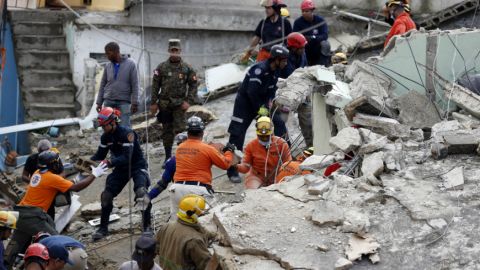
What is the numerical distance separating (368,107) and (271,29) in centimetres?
462

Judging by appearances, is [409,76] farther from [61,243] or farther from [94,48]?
[94,48]

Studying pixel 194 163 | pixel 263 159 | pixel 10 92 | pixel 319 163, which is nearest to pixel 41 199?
pixel 194 163

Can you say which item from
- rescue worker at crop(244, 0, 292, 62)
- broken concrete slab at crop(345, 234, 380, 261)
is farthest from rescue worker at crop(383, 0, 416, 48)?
broken concrete slab at crop(345, 234, 380, 261)

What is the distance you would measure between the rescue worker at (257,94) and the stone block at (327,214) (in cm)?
398

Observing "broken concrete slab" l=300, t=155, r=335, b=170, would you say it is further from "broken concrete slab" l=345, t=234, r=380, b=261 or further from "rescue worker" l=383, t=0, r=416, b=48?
"rescue worker" l=383, t=0, r=416, b=48

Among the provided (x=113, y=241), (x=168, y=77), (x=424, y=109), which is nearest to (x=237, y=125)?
(x=168, y=77)

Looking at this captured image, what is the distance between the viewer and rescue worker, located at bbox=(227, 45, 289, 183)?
11.2 metres

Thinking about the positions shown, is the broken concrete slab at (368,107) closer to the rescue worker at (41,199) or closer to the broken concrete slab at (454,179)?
the broken concrete slab at (454,179)

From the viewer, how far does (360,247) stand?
6723 mm

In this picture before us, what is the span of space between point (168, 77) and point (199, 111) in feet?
8.03

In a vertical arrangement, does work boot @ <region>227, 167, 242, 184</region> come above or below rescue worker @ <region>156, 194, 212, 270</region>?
below

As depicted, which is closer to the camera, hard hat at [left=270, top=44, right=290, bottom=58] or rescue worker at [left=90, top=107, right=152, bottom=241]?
rescue worker at [left=90, top=107, right=152, bottom=241]

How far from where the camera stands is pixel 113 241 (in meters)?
10.8

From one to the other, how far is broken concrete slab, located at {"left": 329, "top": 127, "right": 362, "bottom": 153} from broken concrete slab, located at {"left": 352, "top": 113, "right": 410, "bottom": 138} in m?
0.46
